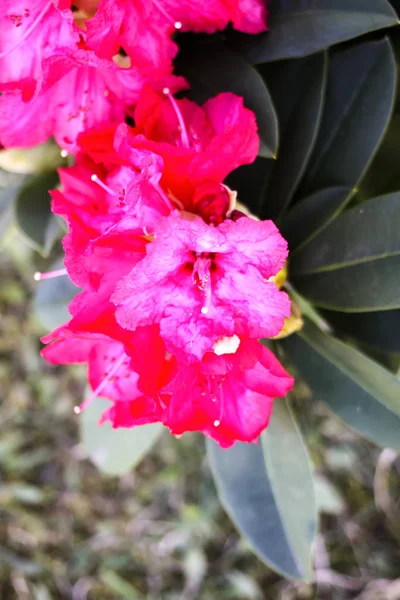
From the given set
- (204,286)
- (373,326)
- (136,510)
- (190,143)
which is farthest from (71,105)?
(136,510)

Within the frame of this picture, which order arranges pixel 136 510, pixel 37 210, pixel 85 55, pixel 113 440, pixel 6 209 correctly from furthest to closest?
A: pixel 136 510, pixel 113 440, pixel 6 209, pixel 37 210, pixel 85 55

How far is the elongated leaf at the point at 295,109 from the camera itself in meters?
0.70

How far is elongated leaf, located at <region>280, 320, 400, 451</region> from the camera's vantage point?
662 mm

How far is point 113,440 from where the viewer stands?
1.08m

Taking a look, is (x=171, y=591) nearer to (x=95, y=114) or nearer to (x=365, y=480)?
(x=365, y=480)

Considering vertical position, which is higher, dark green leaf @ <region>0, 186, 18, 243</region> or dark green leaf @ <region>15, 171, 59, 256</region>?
dark green leaf @ <region>15, 171, 59, 256</region>

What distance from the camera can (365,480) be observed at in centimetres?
164

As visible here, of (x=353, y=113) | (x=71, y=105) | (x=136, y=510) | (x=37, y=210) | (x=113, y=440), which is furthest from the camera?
(x=136, y=510)

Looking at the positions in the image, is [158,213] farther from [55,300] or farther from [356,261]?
[55,300]

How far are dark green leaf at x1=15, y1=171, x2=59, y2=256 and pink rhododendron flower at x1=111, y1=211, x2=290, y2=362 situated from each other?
0.34 m

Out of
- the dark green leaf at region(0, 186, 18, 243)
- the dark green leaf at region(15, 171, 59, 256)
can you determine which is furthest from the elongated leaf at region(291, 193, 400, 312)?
the dark green leaf at region(0, 186, 18, 243)

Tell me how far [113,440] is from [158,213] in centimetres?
64

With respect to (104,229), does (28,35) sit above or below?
above

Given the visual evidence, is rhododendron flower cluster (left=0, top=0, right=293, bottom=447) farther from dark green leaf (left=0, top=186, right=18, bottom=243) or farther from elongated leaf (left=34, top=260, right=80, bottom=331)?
elongated leaf (left=34, top=260, right=80, bottom=331)
